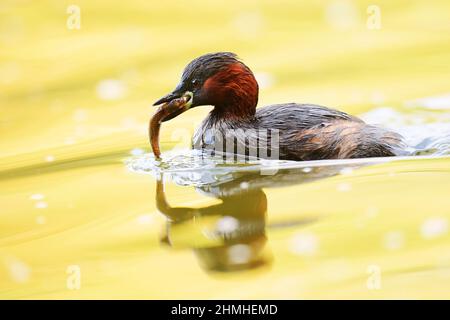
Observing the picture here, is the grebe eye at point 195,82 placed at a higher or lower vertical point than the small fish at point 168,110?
higher

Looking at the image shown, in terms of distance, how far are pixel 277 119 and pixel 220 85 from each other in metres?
0.52

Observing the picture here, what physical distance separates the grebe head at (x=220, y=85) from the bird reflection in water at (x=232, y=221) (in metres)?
0.76

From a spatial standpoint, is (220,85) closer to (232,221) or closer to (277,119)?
(277,119)

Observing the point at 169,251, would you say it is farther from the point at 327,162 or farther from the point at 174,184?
the point at 327,162

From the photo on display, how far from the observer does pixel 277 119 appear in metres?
8.12

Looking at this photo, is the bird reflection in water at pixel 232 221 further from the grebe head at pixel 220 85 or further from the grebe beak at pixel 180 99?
the grebe head at pixel 220 85

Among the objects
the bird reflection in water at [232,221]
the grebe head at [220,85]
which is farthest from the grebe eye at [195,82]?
the bird reflection in water at [232,221]

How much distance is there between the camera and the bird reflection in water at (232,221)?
19.7ft

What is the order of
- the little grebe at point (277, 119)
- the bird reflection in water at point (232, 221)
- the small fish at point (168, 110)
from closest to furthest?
the bird reflection in water at point (232, 221)
the little grebe at point (277, 119)
the small fish at point (168, 110)

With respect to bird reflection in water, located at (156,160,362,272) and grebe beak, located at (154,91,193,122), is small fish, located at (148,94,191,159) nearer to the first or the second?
grebe beak, located at (154,91,193,122)

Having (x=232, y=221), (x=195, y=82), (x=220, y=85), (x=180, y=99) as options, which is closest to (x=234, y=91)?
(x=220, y=85)

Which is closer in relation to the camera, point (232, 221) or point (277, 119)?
point (232, 221)

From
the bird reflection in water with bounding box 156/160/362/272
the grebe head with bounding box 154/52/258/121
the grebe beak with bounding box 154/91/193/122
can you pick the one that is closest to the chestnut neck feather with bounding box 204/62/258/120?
the grebe head with bounding box 154/52/258/121

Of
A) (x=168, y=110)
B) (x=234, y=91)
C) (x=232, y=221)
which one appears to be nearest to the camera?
(x=232, y=221)
